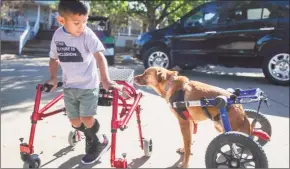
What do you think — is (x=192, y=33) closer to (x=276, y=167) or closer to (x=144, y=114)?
(x=144, y=114)

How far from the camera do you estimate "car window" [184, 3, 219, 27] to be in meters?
8.05

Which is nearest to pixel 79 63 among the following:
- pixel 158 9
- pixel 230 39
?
pixel 230 39

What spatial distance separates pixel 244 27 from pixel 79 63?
5.75m

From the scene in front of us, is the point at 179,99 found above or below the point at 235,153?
above

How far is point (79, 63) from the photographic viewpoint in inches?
105

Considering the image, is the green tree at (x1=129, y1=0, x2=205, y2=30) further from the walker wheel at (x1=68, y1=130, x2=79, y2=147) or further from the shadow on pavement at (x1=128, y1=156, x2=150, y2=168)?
the shadow on pavement at (x1=128, y1=156, x2=150, y2=168)

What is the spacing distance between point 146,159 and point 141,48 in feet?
19.5

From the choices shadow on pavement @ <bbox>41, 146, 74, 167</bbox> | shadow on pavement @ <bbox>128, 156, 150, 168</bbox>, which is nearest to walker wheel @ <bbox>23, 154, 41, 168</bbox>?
shadow on pavement @ <bbox>41, 146, 74, 167</bbox>

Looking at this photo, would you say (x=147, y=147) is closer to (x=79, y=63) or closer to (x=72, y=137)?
(x=72, y=137)

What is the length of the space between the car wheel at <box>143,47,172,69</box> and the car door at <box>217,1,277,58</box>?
1.33 metres

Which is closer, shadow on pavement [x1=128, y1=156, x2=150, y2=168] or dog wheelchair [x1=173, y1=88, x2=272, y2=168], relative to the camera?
dog wheelchair [x1=173, y1=88, x2=272, y2=168]

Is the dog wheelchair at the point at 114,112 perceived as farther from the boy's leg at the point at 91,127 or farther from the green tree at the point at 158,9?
the green tree at the point at 158,9

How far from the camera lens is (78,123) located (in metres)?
2.93

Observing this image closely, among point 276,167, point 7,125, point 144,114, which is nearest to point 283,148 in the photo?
point 276,167
